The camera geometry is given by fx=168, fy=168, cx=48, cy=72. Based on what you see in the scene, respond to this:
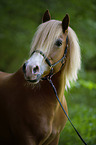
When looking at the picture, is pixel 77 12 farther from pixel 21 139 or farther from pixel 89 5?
pixel 21 139

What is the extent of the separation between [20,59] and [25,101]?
15.7ft

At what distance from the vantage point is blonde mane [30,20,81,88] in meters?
1.99

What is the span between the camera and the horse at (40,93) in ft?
6.54

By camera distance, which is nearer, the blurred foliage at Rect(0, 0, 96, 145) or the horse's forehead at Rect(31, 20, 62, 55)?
the horse's forehead at Rect(31, 20, 62, 55)

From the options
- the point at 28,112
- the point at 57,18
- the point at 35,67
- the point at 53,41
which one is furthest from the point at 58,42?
the point at 57,18

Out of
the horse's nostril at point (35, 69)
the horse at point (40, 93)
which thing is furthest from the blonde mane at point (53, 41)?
the horse's nostril at point (35, 69)

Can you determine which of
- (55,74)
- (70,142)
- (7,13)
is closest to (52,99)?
(55,74)

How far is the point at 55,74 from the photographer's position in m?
2.23

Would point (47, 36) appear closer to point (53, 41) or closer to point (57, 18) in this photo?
point (53, 41)

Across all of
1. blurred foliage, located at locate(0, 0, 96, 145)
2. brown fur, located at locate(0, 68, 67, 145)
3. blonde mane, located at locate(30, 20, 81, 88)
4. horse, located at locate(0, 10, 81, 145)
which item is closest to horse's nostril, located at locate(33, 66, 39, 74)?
horse, located at locate(0, 10, 81, 145)

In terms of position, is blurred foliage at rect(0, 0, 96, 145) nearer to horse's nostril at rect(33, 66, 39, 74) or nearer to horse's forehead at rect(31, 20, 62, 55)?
horse's forehead at rect(31, 20, 62, 55)

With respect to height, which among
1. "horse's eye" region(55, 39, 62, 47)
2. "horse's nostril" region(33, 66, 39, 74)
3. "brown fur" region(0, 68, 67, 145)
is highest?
"horse's eye" region(55, 39, 62, 47)

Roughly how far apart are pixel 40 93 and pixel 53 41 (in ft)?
2.20

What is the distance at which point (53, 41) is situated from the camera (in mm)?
2012
